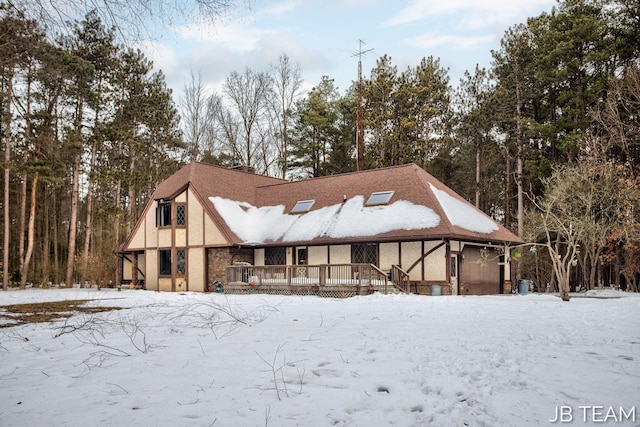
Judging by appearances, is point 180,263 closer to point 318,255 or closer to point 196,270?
point 196,270

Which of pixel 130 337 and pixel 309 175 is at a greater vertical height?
pixel 309 175

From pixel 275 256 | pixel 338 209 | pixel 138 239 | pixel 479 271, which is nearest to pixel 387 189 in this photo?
pixel 338 209

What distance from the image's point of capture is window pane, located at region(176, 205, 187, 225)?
25.1 meters

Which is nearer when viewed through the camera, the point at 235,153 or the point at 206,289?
the point at 206,289

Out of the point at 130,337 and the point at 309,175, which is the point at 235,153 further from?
the point at 130,337

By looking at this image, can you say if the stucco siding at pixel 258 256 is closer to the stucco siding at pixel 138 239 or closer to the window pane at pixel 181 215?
the window pane at pixel 181 215

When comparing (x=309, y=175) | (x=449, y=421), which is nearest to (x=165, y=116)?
(x=309, y=175)

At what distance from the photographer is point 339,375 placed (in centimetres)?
475

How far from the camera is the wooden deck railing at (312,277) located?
58.7 feet

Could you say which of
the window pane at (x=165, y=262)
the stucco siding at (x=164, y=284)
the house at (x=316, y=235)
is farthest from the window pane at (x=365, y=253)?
the window pane at (x=165, y=262)

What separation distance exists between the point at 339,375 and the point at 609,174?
875 inches

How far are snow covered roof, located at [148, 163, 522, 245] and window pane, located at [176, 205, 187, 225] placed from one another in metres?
0.95

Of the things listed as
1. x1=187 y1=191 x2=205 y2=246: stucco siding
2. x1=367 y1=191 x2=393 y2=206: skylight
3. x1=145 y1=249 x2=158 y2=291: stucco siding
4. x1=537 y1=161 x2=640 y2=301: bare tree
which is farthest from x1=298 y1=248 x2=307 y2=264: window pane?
x1=537 y1=161 x2=640 y2=301: bare tree

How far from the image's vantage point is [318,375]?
4762 millimetres
